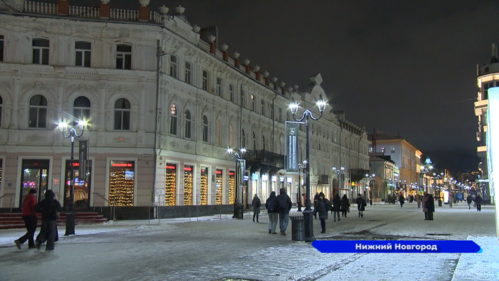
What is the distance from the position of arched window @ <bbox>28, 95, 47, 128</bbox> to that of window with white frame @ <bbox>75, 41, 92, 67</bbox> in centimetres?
312

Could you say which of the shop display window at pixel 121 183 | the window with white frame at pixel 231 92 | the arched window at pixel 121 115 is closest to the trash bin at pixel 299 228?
the shop display window at pixel 121 183

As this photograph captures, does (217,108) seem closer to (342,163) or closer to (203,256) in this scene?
(203,256)

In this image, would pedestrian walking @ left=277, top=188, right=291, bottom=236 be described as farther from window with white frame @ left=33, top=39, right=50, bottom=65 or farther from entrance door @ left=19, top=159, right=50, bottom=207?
window with white frame @ left=33, top=39, right=50, bottom=65

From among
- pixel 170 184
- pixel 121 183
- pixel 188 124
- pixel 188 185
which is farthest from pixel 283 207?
pixel 188 124

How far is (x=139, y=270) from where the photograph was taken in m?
10.8

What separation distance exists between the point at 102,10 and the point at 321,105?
56.4 feet

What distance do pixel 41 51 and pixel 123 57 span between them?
4868mm

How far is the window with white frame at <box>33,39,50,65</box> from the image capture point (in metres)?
30.0

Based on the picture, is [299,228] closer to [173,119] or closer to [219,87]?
[173,119]

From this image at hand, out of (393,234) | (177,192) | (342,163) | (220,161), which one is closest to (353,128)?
(342,163)

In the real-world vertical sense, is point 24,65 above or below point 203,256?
above

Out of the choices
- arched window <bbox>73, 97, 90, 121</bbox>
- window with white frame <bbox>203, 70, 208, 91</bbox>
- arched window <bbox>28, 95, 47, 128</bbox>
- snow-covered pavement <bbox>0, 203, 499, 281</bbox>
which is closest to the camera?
snow-covered pavement <bbox>0, 203, 499, 281</bbox>
